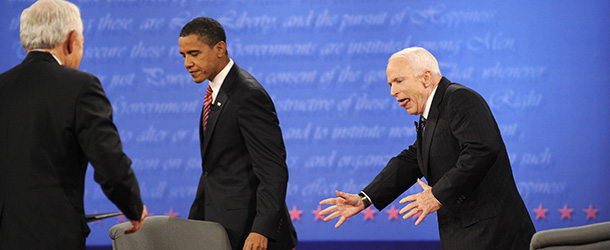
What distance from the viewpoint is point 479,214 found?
8.00 feet

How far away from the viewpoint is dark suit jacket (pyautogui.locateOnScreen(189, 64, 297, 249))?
8.13 ft

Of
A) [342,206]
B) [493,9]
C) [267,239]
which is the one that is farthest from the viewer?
[493,9]

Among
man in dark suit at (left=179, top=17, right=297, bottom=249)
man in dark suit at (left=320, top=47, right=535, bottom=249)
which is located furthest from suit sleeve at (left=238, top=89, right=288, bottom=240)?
man in dark suit at (left=320, top=47, right=535, bottom=249)

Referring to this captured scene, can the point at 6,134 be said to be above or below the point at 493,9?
below

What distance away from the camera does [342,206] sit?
2.83m

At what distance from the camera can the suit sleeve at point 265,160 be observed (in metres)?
2.46

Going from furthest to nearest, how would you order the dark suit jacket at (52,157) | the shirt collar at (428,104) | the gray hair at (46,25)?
the shirt collar at (428,104) < the gray hair at (46,25) < the dark suit jacket at (52,157)

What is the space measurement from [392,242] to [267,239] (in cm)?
277

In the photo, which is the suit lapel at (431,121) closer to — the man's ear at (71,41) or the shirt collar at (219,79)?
the shirt collar at (219,79)

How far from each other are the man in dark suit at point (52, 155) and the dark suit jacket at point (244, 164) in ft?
2.08

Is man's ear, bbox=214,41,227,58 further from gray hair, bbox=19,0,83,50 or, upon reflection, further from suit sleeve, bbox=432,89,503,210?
suit sleeve, bbox=432,89,503,210

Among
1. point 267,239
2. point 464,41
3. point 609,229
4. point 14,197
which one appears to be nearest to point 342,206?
point 267,239

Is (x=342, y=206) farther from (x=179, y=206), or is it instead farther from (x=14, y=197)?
(x=179, y=206)

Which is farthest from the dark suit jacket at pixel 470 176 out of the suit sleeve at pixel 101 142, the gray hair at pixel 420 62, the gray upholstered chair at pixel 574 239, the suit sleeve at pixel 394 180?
the suit sleeve at pixel 101 142
